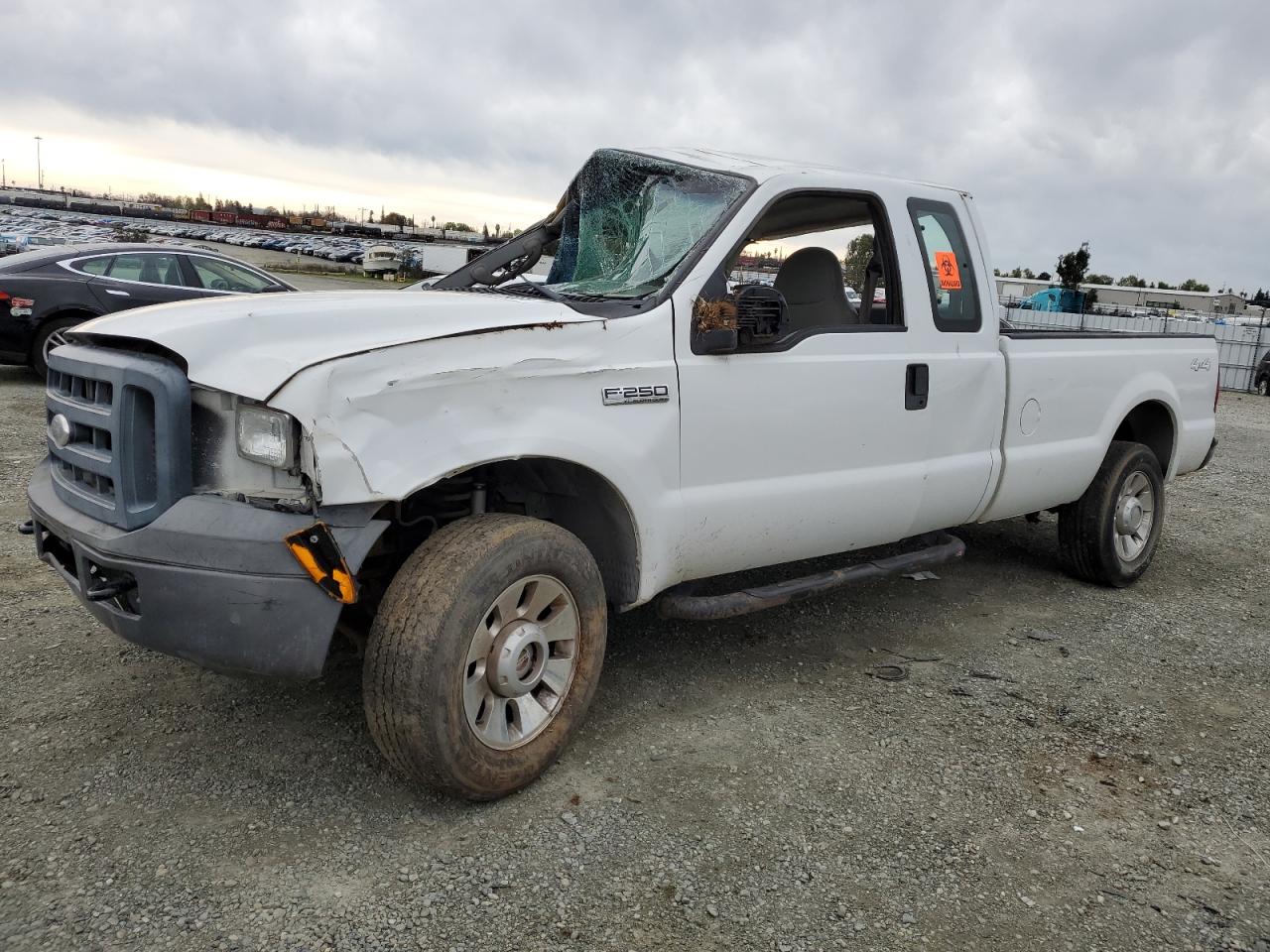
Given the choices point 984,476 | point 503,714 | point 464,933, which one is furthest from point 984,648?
point 464,933

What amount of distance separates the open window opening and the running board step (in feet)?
3.08

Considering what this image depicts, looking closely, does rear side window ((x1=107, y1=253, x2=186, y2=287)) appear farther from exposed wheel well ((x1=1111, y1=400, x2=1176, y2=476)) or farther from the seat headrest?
exposed wheel well ((x1=1111, y1=400, x2=1176, y2=476))

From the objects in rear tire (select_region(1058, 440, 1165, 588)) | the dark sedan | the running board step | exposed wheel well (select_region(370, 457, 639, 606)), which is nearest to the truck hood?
exposed wheel well (select_region(370, 457, 639, 606))

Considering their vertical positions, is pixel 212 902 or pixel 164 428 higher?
pixel 164 428

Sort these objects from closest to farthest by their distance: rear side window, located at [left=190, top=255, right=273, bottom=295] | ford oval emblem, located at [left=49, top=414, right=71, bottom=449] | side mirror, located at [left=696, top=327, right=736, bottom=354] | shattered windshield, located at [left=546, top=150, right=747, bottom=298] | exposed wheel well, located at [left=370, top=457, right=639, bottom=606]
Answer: ford oval emblem, located at [left=49, top=414, right=71, bottom=449]
exposed wheel well, located at [left=370, top=457, right=639, bottom=606]
side mirror, located at [left=696, top=327, right=736, bottom=354]
shattered windshield, located at [left=546, top=150, right=747, bottom=298]
rear side window, located at [left=190, top=255, right=273, bottom=295]

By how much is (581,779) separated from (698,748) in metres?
0.46

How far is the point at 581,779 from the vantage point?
3207mm

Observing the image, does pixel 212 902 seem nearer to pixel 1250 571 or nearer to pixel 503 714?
pixel 503 714

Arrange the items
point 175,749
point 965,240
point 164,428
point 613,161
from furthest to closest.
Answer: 1. point 965,240
2. point 613,161
3. point 175,749
4. point 164,428

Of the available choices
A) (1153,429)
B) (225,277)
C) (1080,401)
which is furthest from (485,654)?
(225,277)

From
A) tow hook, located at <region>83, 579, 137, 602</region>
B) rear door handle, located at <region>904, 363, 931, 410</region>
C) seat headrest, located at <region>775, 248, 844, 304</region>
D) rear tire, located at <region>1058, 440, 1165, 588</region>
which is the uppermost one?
seat headrest, located at <region>775, 248, 844, 304</region>

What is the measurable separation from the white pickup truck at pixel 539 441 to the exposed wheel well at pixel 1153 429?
1.34 metres

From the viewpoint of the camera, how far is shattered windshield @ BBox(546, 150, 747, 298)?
3637 mm

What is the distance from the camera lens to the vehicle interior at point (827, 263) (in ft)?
13.6
